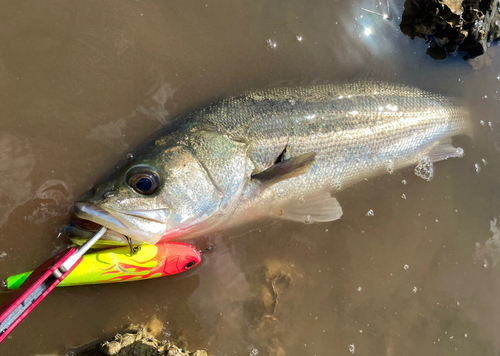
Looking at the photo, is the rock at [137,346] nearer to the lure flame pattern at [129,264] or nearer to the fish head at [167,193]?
the lure flame pattern at [129,264]

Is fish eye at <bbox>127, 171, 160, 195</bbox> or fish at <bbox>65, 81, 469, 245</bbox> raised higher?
fish eye at <bbox>127, 171, 160, 195</bbox>

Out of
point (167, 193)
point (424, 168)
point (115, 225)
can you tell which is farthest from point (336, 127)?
point (115, 225)

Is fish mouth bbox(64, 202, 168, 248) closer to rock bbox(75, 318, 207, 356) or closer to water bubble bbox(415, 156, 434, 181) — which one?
rock bbox(75, 318, 207, 356)

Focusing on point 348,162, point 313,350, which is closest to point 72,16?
point 348,162

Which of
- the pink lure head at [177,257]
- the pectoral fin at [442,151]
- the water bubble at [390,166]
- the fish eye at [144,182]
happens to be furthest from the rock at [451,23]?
the pink lure head at [177,257]

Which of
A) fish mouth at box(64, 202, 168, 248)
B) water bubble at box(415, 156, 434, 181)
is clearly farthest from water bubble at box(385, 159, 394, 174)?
fish mouth at box(64, 202, 168, 248)

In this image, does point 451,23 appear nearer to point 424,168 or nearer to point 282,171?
point 424,168
